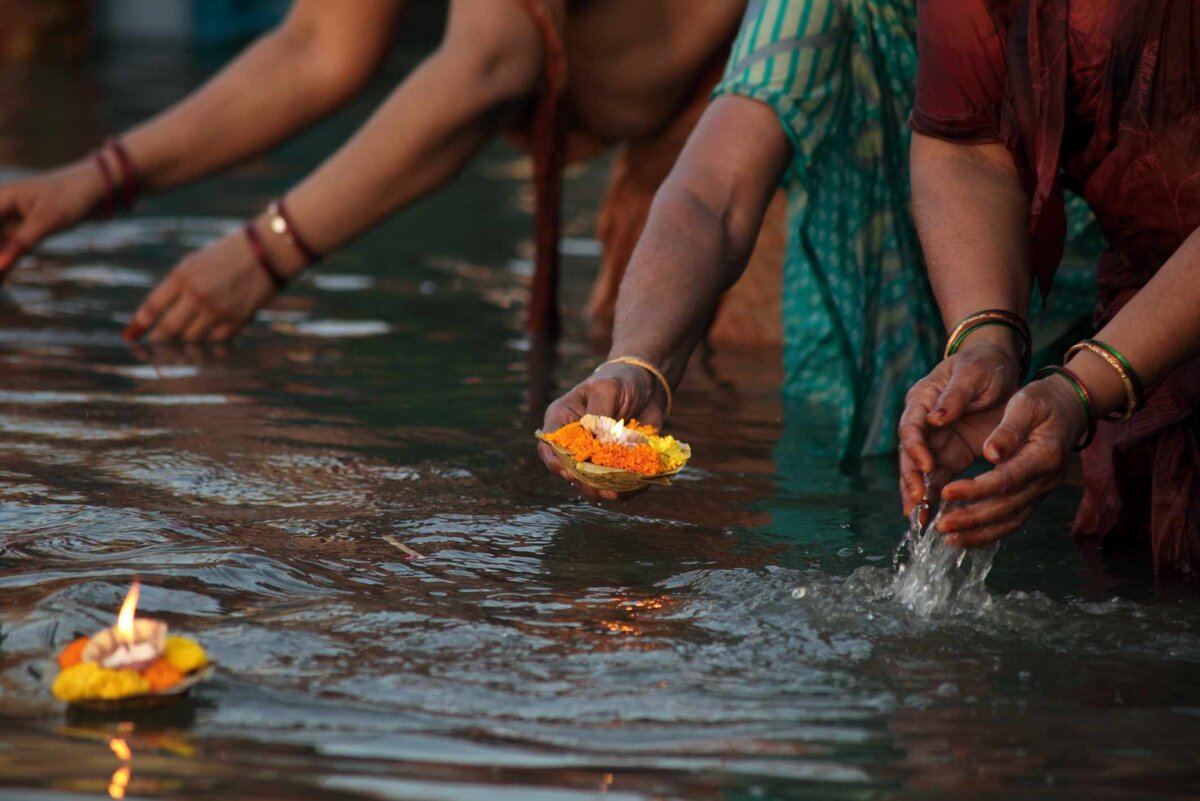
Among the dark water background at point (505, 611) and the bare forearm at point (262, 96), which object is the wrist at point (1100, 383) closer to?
the dark water background at point (505, 611)

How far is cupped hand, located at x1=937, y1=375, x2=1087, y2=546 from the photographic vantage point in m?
1.86

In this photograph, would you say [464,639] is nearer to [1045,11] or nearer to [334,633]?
[334,633]

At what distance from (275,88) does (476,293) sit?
82 cm

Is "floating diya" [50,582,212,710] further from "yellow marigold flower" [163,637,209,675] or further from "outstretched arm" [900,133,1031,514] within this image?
"outstretched arm" [900,133,1031,514]

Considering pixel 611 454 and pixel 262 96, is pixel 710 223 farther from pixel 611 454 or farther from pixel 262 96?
pixel 262 96

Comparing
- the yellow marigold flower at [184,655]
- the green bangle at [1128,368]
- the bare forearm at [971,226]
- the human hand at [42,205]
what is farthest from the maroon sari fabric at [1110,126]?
the human hand at [42,205]

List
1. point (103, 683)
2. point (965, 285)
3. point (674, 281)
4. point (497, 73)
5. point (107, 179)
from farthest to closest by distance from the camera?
point (107, 179), point (497, 73), point (674, 281), point (965, 285), point (103, 683)

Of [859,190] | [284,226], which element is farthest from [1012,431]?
[284,226]

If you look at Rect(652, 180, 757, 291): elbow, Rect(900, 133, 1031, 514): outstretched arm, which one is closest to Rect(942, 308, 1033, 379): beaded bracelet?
Rect(900, 133, 1031, 514): outstretched arm

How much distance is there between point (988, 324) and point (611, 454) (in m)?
0.49

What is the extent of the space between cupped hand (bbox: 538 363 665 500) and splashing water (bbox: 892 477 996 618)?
380 mm

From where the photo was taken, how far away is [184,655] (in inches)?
66.0

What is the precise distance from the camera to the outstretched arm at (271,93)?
12.7 feet

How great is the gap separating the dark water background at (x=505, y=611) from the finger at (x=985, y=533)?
0.40 ft
